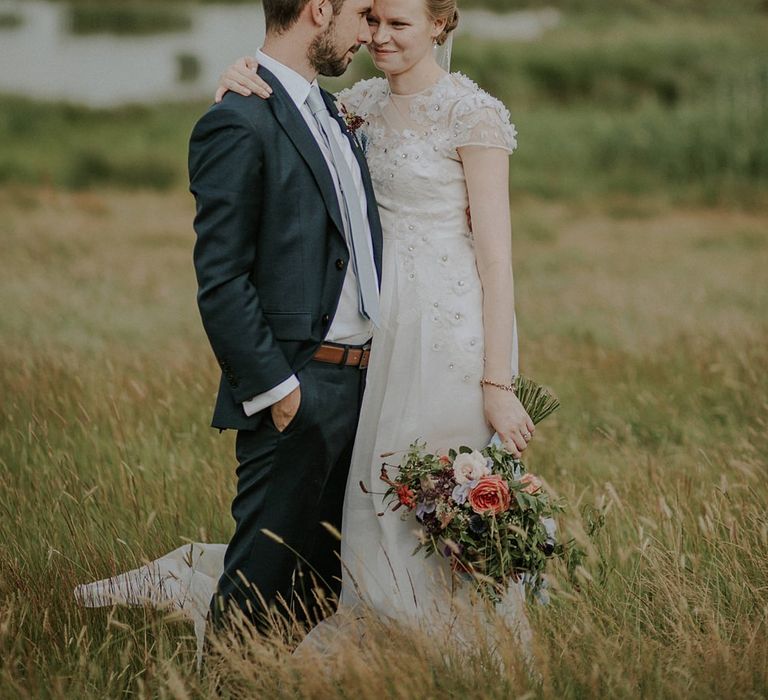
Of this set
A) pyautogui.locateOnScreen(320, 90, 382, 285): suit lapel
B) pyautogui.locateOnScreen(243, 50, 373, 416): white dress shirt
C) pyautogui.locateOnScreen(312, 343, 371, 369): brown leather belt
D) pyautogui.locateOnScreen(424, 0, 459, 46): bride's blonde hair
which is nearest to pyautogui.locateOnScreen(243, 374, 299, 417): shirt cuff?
pyautogui.locateOnScreen(243, 50, 373, 416): white dress shirt

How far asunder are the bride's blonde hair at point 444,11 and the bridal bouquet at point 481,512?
139 centimetres

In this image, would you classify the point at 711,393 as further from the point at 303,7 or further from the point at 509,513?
the point at 303,7

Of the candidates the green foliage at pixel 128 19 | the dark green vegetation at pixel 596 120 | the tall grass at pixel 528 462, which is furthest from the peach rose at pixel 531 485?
the green foliage at pixel 128 19

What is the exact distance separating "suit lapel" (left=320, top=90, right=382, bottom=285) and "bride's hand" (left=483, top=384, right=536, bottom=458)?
548 mm

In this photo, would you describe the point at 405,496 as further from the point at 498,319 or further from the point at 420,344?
the point at 498,319

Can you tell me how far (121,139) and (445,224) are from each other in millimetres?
16829

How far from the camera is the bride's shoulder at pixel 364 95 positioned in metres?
3.90

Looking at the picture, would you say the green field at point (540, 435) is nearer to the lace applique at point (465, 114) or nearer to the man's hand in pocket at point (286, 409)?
the man's hand in pocket at point (286, 409)

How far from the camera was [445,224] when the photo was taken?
12.2ft

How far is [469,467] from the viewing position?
3439 millimetres

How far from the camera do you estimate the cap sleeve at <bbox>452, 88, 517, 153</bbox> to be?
11.7 feet

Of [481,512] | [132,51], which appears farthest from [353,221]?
[132,51]

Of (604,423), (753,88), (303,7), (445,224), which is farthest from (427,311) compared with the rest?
(753,88)

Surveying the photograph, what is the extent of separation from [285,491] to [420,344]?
0.65m
